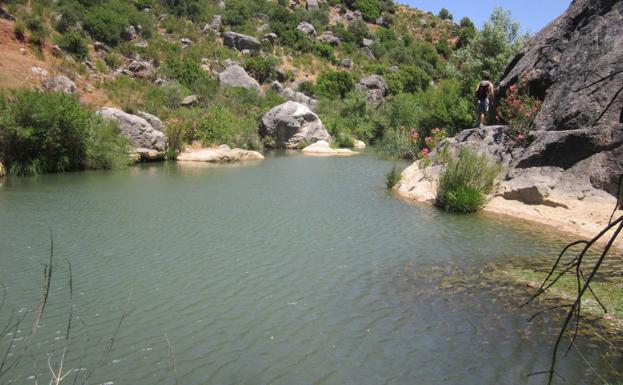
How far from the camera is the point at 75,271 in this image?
260 inches

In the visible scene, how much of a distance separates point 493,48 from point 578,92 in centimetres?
1055

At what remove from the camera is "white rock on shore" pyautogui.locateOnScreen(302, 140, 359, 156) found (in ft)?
86.0

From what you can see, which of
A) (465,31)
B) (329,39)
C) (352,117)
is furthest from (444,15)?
(352,117)

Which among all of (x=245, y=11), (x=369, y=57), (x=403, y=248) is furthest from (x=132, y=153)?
(x=369, y=57)

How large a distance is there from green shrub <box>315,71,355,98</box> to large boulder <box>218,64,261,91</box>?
6.44 metres

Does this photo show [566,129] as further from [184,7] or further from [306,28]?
[306,28]

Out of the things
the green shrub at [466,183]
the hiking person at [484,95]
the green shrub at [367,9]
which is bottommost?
the green shrub at [466,183]

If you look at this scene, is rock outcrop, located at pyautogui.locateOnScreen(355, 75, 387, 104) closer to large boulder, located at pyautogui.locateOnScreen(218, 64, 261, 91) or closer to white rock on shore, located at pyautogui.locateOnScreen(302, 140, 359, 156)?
large boulder, located at pyautogui.locateOnScreen(218, 64, 261, 91)

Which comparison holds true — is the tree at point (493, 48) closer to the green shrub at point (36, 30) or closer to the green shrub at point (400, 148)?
the green shrub at point (400, 148)

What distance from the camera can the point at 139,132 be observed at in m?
20.9

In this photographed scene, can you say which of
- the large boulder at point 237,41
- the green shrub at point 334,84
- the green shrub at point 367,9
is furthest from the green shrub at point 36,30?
the green shrub at point 367,9

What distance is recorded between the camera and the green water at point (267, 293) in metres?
4.23

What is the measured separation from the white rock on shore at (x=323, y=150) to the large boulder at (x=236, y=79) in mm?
9969

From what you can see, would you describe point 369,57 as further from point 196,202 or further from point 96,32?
point 196,202
